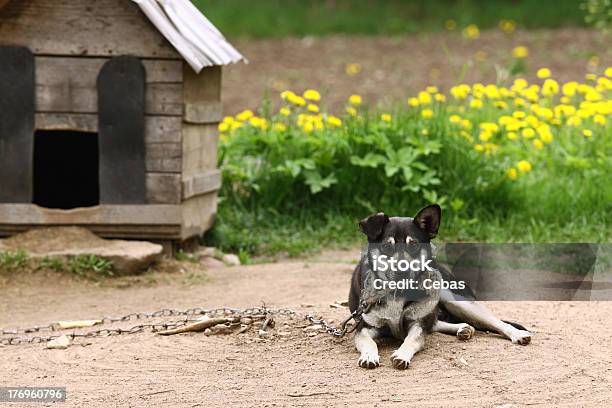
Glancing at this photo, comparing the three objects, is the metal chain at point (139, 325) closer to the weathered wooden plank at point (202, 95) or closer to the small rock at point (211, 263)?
the small rock at point (211, 263)

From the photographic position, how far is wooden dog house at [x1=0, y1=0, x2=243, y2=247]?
7406mm

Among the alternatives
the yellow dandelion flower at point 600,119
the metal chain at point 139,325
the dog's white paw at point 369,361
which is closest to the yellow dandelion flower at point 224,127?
the yellow dandelion flower at point 600,119

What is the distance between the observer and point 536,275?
7.07 m

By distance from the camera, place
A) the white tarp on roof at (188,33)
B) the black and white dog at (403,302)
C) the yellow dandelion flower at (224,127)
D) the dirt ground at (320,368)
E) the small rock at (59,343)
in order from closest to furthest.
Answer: the dirt ground at (320,368) < the black and white dog at (403,302) < the small rock at (59,343) < the white tarp on roof at (188,33) < the yellow dandelion flower at (224,127)

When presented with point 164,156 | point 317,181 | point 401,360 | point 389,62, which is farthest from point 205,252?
point 389,62

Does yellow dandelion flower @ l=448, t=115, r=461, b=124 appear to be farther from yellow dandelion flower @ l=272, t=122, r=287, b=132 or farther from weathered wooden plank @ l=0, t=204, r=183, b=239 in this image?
weathered wooden plank @ l=0, t=204, r=183, b=239

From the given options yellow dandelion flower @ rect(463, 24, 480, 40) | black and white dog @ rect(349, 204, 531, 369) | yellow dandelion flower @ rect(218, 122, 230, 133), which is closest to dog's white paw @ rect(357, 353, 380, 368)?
black and white dog @ rect(349, 204, 531, 369)

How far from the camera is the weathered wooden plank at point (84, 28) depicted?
7.39 metres

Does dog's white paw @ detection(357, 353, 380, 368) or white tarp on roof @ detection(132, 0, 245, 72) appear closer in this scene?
dog's white paw @ detection(357, 353, 380, 368)

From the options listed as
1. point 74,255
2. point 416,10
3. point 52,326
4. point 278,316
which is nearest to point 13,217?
point 74,255

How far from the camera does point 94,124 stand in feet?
24.6

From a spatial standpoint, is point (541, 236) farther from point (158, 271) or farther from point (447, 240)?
point (158, 271)

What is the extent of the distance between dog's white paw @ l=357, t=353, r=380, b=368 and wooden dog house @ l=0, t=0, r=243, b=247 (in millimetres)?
2977

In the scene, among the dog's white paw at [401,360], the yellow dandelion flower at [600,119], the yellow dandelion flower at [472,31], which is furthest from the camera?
the yellow dandelion flower at [472,31]
